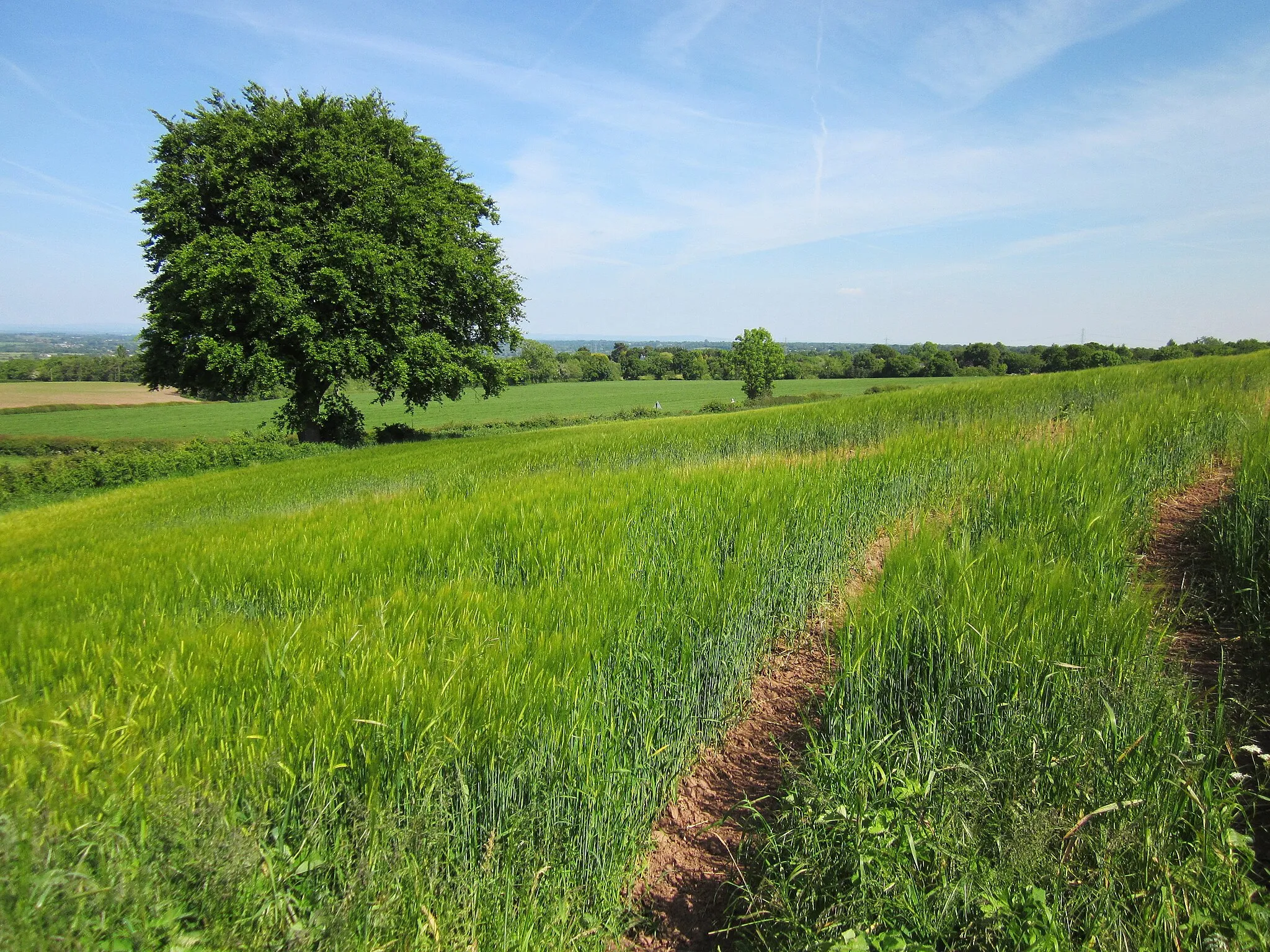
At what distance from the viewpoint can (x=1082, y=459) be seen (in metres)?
5.36

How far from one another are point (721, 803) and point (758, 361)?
7188 cm

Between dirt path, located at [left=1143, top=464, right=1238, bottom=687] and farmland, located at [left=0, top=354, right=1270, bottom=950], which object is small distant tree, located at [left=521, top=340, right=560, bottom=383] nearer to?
dirt path, located at [left=1143, top=464, right=1238, bottom=687]

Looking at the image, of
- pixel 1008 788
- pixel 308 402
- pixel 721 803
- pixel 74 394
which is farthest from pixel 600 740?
pixel 74 394

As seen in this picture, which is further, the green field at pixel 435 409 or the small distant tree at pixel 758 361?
the small distant tree at pixel 758 361

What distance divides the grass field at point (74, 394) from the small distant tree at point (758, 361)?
58678 mm

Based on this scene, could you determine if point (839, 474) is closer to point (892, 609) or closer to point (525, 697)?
point (892, 609)

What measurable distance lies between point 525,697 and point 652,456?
9482 mm

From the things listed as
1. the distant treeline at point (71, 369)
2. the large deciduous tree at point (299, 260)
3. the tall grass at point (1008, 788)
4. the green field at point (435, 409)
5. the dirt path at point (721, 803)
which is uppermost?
the large deciduous tree at point (299, 260)

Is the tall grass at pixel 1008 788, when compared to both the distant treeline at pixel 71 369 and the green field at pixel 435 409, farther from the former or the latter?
the distant treeline at pixel 71 369

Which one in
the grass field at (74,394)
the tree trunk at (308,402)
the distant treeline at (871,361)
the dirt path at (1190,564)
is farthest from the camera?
the distant treeline at (871,361)

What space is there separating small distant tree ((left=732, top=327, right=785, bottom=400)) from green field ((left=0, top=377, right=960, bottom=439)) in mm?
1797

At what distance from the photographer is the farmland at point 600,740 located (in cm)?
177

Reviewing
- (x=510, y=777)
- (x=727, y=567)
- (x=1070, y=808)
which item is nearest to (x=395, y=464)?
(x=727, y=567)

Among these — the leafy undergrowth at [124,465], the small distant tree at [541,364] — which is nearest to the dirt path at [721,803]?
the leafy undergrowth at [124,465]
